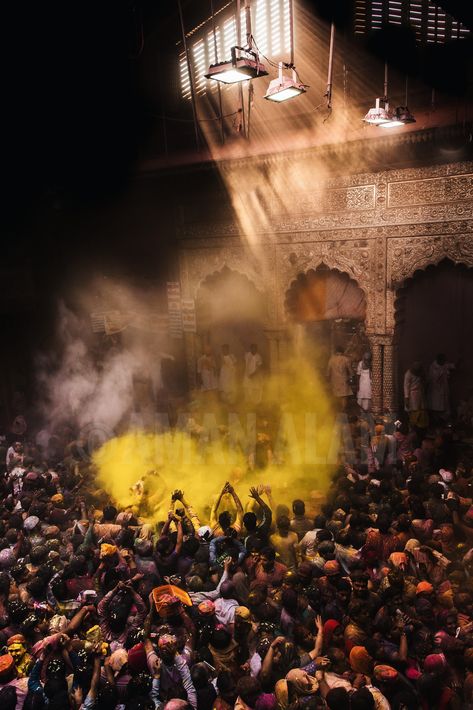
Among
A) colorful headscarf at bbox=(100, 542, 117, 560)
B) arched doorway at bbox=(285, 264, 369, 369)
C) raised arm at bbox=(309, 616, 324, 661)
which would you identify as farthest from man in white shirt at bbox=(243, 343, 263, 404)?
raised arm at bbox=(309, 616, 324, 661)

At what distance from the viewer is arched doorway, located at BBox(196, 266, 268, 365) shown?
14.2 m

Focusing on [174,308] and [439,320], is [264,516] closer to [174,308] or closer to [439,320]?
[439,320]

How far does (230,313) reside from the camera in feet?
47.9

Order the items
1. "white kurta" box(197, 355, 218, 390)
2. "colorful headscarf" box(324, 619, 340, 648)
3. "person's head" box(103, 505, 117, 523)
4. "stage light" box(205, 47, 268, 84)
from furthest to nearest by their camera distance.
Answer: "white kurta" box(197, 355, 218, 390) → "person's head" box(103, 505, 117, 523) → "stage light" box(205, 47, 268, 84) → "colorful headscarf" box(324, 619, 340, 648)

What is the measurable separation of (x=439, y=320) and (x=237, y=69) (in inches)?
304

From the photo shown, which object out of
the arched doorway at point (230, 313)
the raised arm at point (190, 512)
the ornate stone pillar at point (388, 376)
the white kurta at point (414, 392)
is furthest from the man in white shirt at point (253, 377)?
the raised arm at point (190, 512)

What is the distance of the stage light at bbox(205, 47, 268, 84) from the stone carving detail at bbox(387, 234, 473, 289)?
6.27 m

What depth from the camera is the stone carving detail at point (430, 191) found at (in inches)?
408

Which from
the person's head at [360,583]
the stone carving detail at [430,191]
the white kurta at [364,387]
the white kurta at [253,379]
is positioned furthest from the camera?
the white kurta at [253,379]

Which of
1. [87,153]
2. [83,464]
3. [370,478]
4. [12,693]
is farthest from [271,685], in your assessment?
[87,153]

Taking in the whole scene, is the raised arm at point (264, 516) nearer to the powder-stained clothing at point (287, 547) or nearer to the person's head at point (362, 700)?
the powder-stained clothing at point (287, 547)

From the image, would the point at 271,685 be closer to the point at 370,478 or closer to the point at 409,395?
the point at 370,478

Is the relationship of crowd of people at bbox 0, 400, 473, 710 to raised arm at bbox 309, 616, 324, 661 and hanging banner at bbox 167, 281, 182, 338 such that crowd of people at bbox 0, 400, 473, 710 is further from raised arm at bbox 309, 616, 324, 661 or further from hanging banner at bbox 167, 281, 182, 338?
hanging banner at bbox 167, 281, 182, 338

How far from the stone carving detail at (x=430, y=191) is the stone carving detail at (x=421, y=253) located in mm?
737
